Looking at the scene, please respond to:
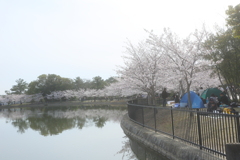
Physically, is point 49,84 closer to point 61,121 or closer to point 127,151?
point 61,121

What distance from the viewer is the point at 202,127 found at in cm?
636

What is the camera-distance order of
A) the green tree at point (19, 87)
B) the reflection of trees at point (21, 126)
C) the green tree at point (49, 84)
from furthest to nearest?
the green tree at point (19, 87) < the green tree at point (49, 84) < the reflection of trees at point (21, 126)

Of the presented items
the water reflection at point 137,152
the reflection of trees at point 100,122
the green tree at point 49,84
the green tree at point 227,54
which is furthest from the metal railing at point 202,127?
the green tree at point 49,84

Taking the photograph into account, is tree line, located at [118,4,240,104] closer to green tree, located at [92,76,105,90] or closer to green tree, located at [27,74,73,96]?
green tree, located at [92,76,105,90]

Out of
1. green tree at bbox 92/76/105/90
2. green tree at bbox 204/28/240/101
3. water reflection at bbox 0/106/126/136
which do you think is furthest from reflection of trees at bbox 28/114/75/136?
green tree at bbox 92/76/105/90

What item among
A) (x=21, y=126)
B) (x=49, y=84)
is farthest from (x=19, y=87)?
(x=21, y=126)

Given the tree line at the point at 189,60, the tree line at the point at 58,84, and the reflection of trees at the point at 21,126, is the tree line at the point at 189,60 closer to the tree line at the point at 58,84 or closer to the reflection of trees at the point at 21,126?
the reflection of trees at the point at 21,126

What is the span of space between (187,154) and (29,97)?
92.5m

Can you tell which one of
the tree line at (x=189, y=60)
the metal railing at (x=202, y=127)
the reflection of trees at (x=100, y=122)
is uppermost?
the tree line at (x=189, y=60)

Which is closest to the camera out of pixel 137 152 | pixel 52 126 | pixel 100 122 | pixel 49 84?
pixel 137 152

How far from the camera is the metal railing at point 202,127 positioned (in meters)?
5.39

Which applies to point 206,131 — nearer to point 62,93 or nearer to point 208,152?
point 208,152

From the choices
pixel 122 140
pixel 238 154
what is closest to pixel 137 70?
pixel 122 140

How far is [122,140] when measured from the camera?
12.0 meters
